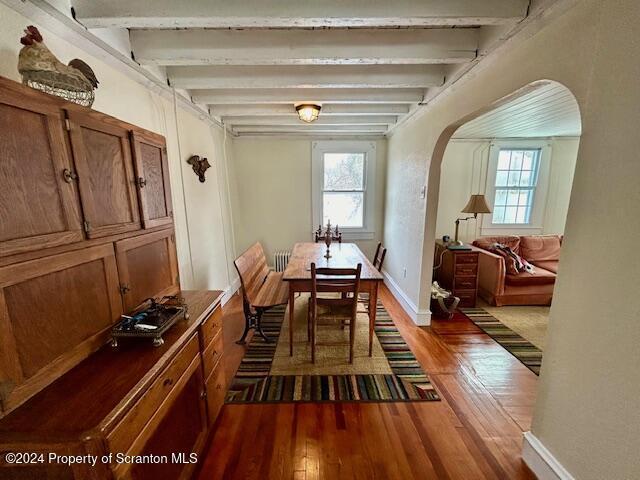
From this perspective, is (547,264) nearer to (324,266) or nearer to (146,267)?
(324,266)

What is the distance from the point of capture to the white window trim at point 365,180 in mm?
4258

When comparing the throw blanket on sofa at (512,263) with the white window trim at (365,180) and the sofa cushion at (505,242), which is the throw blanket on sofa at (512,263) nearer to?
the sofa cushion at (505,242)

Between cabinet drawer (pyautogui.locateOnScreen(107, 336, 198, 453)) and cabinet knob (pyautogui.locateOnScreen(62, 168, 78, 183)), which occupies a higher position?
cabinet knob (pyautogui.locateOnScreen(62, 168, 78, 183))

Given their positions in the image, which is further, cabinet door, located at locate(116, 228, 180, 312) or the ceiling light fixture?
the ceiling light fixture

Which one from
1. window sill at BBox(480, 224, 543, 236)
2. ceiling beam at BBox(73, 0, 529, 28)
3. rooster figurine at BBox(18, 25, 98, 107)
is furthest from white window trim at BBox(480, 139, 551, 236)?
rooster figurine at BBox(18, 25, 98, 107)

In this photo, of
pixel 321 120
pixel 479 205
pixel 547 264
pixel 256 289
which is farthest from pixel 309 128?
pixel 547 264

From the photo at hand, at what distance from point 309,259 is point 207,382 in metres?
1.54

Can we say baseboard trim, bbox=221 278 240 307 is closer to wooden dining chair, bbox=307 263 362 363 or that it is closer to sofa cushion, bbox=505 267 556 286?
wooden dining chair, bbox=307 263 362 363

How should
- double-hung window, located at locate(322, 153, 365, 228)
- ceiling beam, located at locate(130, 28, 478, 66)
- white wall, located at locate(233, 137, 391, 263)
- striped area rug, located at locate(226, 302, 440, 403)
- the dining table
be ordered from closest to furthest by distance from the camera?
ceiling beam, located at locate(130, 28, 478, 66) < striped area rug, located at locate(226, 302, 440, 403) < the dining table < white wall, located at locate(233, 137, 391, 263) < double-hung window, located at locate(322, 153, 365, 228)

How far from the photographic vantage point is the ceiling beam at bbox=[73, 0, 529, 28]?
4.38ft

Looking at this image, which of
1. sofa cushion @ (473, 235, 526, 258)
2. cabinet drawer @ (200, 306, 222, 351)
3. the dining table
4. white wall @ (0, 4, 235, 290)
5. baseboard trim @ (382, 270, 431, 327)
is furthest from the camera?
sofa cushion @ (473, 235, 526, 258)

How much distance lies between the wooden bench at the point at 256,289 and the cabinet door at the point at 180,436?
1041mm

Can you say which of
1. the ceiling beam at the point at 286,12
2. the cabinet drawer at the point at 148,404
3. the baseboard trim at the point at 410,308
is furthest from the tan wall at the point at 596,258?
the cabinet drawer at the point at 148,404

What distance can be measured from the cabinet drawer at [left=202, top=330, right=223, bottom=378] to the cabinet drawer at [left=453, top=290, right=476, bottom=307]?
2.96 metres
